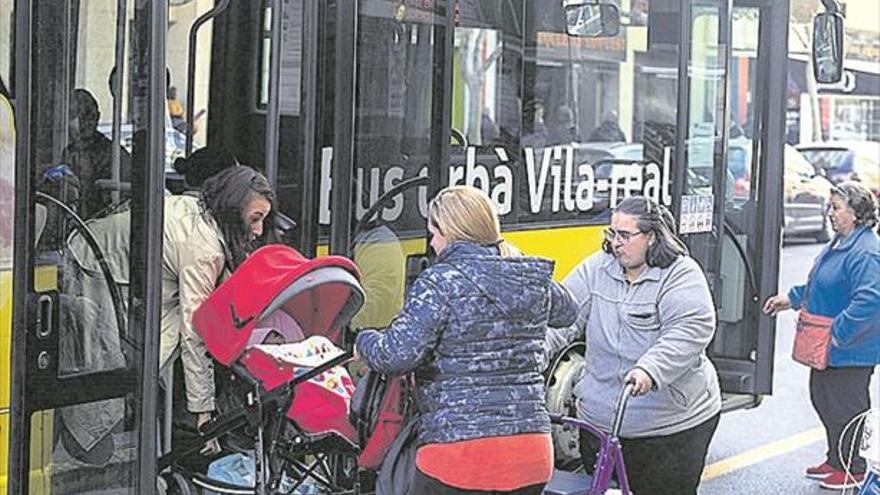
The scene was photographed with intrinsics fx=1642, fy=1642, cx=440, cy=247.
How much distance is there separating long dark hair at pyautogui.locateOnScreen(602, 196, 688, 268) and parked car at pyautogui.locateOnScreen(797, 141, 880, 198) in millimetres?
20263

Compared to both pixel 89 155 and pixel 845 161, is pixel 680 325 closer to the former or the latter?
pixel 89 155

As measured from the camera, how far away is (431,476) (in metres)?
5.31

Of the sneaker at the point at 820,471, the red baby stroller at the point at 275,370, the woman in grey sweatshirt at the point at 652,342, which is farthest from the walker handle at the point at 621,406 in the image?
the sneaker at the point at 820,471

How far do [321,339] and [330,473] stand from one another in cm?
55

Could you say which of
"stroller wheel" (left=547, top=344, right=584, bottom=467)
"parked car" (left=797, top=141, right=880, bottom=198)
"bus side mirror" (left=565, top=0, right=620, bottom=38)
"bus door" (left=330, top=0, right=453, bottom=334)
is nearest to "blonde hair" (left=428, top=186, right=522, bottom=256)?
"bus door" (left=330, top=0, right=453, bottom=334)

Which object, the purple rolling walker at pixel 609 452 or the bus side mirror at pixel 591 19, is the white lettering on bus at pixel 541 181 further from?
the purple rolling walker at pixel 609 452

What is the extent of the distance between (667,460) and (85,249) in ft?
8.28

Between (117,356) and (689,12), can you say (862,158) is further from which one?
(117,356)

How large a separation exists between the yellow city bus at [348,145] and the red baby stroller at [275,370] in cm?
34

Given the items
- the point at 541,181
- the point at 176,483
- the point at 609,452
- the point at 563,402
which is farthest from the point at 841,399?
the point at 176,483

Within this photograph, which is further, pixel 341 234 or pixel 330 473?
pixel 341 234

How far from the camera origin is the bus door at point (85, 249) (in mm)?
5078

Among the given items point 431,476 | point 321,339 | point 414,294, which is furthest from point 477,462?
point 321,339

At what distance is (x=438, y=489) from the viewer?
5.32 metres
